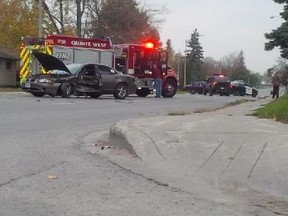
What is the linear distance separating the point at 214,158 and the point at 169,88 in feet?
66.8

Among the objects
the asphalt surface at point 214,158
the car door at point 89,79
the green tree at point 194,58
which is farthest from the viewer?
the green tree at point 194,58

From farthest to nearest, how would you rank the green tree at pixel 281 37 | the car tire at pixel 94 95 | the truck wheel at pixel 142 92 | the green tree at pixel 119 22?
the green tree at pixel 119 22, the truck wheel at pixel 142 92, the car tire at pixel 94 95, the green tree at pixel 281 37

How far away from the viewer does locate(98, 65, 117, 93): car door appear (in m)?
23.1

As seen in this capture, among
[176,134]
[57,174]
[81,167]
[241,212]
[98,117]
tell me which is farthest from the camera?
[98,117]

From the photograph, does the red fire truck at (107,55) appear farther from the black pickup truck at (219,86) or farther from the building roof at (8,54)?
the building roof at (8,54)

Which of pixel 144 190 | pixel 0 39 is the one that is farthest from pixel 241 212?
pixel 0 39

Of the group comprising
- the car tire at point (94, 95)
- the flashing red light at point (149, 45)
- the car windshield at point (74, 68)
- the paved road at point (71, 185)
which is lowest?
the paved road at point (71, 185)

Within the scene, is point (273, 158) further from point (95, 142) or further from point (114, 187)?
point (95, 142)

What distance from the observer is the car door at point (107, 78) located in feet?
75.8

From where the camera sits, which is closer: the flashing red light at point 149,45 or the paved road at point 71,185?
the paved road at point 71,185

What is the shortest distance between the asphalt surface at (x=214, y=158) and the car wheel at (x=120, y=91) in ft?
42.0

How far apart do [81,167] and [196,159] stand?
179cm

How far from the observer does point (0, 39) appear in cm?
5150

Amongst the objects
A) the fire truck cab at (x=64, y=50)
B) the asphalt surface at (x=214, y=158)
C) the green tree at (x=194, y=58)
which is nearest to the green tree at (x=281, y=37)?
the fire truck cab at (x=64, y=50)
